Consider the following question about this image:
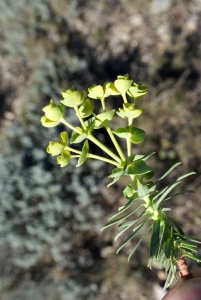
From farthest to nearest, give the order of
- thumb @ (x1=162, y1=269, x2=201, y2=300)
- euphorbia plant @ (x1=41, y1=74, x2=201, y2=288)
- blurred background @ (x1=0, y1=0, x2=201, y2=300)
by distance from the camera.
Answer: blurred background @ (x1=0, y1=0, x2=201, y2=300), thumb @ (x1=162, y1=269, x2=201, y2=300), euphorbia plant @ (x1=41, y1=74, x2=201, y2=288)

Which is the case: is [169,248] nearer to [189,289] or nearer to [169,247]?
[169,247]

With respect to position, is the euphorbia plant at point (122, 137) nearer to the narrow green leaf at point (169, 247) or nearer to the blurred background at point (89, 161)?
the narrow green leaf at point (169, 247)

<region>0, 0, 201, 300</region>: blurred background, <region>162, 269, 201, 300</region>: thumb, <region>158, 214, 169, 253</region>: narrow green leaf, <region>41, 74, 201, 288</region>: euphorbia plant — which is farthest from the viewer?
<region>0, 0, 201, 300</region>: blurred background

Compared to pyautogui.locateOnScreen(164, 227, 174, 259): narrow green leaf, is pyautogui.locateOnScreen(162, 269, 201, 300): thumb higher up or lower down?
lower down

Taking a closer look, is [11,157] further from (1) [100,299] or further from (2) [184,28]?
(2) [184,28]

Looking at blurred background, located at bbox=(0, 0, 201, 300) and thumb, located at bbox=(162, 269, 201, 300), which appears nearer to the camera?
thumb, located at bbox=(162, 269, 201, 300)

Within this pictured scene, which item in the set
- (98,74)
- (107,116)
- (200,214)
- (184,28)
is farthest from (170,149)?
(107,116)

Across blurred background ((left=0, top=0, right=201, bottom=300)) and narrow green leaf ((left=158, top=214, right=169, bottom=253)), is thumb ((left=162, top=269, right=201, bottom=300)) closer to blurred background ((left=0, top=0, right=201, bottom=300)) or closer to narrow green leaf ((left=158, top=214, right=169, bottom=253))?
narrow green leaf ((left=158, top=214, right=169, bottom=253))

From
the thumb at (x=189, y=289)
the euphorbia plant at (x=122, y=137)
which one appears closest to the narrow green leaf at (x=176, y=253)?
the euphorbia plant at (x=122, y=137)

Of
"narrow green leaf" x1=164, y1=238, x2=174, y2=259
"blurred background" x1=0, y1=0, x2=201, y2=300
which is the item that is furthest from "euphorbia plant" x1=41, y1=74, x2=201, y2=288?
"blurred background" x1=0, y1=0, x2=201, y2=300

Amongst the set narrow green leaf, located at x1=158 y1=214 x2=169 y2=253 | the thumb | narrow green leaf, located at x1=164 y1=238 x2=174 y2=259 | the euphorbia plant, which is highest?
the euphorbia plant
